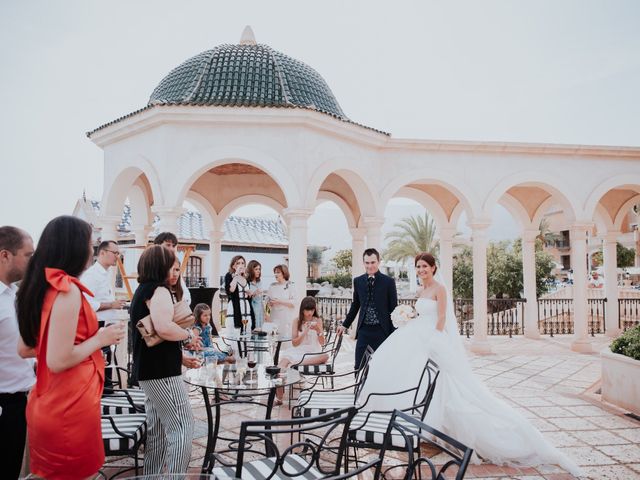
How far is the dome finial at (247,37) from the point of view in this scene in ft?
40.2

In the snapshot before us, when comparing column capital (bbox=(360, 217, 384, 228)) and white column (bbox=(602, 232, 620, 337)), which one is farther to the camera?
white column (bbox=(602, 232, 620, 337))

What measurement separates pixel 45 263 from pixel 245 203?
1205 cm

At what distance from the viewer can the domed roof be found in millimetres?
10359

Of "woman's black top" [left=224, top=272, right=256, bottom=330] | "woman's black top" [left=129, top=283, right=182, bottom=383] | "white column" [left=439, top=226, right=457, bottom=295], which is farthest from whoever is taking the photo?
"white column" [left=439, top=226, right=457, bottom=295]

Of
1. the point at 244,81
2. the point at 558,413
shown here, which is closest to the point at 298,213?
the point at 244,81

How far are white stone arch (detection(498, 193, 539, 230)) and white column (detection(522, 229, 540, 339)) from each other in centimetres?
19

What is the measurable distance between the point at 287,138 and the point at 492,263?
64.0 feet

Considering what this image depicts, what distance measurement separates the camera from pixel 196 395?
6.94m

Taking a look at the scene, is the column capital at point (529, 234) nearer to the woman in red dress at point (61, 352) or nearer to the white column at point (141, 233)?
the white column at point (141, 233)

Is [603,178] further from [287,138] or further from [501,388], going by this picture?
[287,138]

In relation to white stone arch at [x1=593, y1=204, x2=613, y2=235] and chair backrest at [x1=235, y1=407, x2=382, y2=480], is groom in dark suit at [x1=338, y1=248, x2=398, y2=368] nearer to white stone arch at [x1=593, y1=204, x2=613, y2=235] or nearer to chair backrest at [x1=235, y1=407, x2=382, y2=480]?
chair backrest at [x1=235, y1=407, x2=382, y2=480]

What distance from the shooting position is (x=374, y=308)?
18.7 ft

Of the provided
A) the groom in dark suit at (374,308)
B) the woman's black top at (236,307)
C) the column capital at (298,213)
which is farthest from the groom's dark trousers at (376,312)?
the column capital at (298,213)

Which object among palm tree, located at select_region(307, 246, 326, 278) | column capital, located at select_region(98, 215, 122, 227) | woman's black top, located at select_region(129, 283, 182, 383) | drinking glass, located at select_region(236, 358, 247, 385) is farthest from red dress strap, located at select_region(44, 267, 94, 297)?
palm tree, located at select_region(307, 246, 326, 278)
